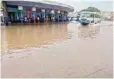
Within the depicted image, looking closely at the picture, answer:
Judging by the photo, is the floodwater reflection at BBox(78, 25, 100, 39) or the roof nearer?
the floodwater reflection at BBox(78, 25, 100, 39)

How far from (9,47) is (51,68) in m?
4.71

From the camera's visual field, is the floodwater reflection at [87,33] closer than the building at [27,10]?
Yes

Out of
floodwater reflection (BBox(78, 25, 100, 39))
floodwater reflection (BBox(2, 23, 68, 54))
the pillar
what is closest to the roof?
the pillar

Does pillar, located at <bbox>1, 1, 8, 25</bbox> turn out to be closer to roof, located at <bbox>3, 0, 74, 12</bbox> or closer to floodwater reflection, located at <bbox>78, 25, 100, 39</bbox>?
roof, located at <bbox>3, 0, 74, 12</bbox>

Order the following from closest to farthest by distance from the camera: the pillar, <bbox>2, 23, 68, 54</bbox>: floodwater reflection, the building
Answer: <bbox>2, 23, 68, 54</bbox>: floodwater reflection → the pillar → the building

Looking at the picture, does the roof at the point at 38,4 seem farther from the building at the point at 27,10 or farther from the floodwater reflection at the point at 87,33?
the floodwater reflection at the point at 87,33

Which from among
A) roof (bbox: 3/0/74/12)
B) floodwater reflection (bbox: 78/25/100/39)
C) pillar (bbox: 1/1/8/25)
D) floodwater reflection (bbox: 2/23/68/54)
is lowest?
floodwater reflection (bbox: 78/25/100/39)

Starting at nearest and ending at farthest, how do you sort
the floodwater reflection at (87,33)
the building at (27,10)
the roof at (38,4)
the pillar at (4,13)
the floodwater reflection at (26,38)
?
the floodwater reflection at (26,38), the floodwater reflection at (87,33), the pillar at (4,13), the roof at (38,4), the building at (27,10)

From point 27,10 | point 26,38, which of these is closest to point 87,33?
point 26,38

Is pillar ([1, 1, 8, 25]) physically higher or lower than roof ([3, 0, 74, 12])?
lower

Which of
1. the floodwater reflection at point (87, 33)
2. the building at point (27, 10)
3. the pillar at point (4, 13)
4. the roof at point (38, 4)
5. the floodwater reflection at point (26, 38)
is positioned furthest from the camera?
the building at point (27, 10)

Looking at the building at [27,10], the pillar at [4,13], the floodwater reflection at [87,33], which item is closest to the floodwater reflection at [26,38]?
the floodwater reflection at [87,33]

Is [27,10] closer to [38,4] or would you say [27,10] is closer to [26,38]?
[38,4]

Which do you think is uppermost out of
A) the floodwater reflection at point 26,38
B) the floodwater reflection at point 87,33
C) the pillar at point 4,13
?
the pillar at point 4,13
